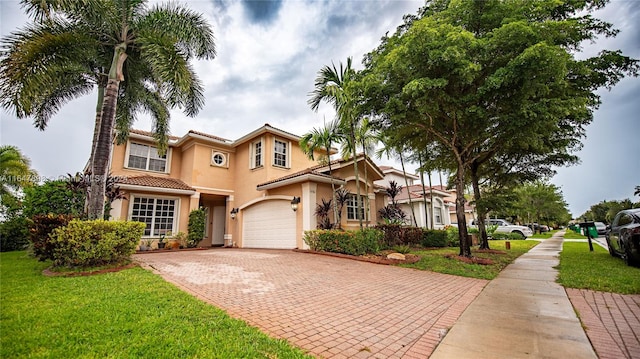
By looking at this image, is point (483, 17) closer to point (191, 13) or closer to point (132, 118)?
point (191, 13)

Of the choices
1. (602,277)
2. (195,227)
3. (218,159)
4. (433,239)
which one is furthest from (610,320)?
(218,159)

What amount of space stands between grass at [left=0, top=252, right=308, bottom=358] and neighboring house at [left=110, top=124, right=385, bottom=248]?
28.2 ft

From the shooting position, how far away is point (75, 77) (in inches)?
434

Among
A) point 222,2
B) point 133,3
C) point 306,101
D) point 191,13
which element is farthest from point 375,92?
point 133,3

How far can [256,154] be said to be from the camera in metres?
16.0

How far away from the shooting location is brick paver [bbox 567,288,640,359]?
9.77 ft

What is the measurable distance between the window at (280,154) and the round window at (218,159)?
160 inches

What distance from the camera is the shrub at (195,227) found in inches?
581

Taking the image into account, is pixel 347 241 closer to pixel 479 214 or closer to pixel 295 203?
pixel 295 203

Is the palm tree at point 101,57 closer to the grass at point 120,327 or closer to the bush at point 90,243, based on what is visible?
the bush at point 90,243

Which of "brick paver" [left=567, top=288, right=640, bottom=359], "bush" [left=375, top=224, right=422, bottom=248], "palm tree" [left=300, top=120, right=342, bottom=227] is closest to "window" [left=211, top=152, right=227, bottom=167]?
"palm tree" [left=300, top=120, right=342, bottom=227]

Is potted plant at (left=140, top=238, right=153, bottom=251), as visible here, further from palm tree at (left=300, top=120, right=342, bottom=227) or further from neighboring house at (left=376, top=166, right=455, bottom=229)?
neighboring house at (left=376, top=166, right=455, bottom=229)

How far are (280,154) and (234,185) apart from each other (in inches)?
159

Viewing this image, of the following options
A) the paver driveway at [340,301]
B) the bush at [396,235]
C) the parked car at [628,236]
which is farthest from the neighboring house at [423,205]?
the paver driveway at [340,301]
